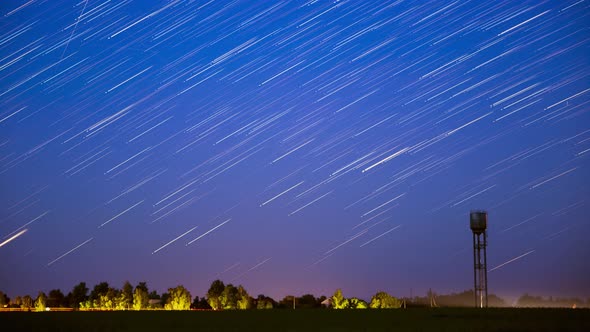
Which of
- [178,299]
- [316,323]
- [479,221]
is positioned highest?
[479,221]

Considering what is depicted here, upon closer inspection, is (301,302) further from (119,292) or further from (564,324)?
(564,324)

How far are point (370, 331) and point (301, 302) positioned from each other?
106472 millimetres

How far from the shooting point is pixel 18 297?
120 m

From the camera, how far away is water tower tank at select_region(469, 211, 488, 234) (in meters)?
77.5

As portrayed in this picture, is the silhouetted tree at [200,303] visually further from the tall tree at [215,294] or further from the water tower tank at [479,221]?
the water tower tank at [479,221]

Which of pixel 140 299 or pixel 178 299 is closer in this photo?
pixel 178 299

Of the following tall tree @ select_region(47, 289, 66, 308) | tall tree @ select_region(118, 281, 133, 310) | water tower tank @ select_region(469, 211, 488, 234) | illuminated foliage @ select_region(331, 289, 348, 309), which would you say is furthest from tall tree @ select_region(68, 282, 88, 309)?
water tower tank @ select_region(469, 211, 488, 234)

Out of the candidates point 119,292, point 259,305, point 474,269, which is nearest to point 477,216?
point 474,269

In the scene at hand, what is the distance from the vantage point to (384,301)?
334ft

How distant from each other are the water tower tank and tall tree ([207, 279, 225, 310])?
143ft

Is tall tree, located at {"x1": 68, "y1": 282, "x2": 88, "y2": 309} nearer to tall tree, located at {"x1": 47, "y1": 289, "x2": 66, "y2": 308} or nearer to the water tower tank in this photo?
tall tree, located at {"x1": 47, "y1": 289, "x2": 66, "y2": 308}

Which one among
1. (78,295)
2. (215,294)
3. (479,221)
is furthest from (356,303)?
(78,295)

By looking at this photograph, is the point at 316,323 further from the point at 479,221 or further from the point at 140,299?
the point at 140,299

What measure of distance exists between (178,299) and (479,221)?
42825mm
